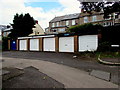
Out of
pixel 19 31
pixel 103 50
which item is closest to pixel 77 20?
pixel 19 31

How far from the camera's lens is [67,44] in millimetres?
16453

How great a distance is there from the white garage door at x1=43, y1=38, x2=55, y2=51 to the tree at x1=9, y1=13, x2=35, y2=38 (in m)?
14.0

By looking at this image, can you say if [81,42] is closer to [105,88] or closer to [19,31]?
[105,88]

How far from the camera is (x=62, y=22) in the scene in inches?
1657

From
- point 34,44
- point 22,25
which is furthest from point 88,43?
point 22,25

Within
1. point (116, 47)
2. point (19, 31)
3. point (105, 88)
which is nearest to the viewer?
point (105, 88)

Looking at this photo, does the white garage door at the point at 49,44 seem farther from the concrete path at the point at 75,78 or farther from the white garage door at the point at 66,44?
the concrete path at the point at 75,78

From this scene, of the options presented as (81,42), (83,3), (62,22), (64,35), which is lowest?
(81,42)

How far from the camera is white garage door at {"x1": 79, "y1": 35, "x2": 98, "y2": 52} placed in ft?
46.5

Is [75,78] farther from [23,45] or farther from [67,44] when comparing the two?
[23,45]

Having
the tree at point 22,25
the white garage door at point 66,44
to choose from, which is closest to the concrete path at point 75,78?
the white garage door at point 66,44

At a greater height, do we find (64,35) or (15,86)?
(64,35)

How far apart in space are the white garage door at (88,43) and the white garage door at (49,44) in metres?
4.79

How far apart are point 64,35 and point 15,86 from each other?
522 inches
